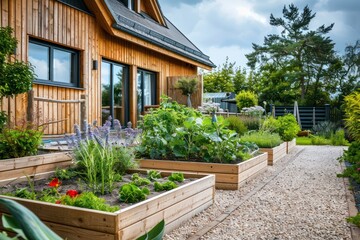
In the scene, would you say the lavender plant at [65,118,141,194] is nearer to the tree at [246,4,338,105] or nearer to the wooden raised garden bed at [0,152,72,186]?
the wooden raised garden bed at [0,152,72,186]

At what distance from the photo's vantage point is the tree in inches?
1007

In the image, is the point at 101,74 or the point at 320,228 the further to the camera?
the point at 101,74

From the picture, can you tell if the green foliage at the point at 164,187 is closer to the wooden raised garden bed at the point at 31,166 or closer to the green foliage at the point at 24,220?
the wooden raised garden bed at the point at 31,166

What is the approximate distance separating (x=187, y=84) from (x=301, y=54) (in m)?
18.5

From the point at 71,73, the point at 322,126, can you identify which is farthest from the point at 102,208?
the point at 322,126

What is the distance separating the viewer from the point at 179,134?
16.8ft

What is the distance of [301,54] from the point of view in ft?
88.3

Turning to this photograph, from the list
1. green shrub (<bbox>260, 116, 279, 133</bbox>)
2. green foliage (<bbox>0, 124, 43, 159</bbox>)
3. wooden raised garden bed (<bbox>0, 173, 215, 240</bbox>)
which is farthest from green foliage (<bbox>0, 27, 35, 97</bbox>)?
green shrub (<bbox>260, 116, 279, 133</bbox>)

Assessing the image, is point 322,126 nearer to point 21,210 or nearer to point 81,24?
point 81,24

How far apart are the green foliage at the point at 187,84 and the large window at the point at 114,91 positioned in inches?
78.6

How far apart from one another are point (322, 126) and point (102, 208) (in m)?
15.2

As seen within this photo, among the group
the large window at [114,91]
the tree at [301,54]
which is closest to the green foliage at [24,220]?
the large window at [114,91]

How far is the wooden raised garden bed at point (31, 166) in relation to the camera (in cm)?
364

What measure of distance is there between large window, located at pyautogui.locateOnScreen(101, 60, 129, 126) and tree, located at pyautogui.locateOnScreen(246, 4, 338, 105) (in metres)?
17.0
